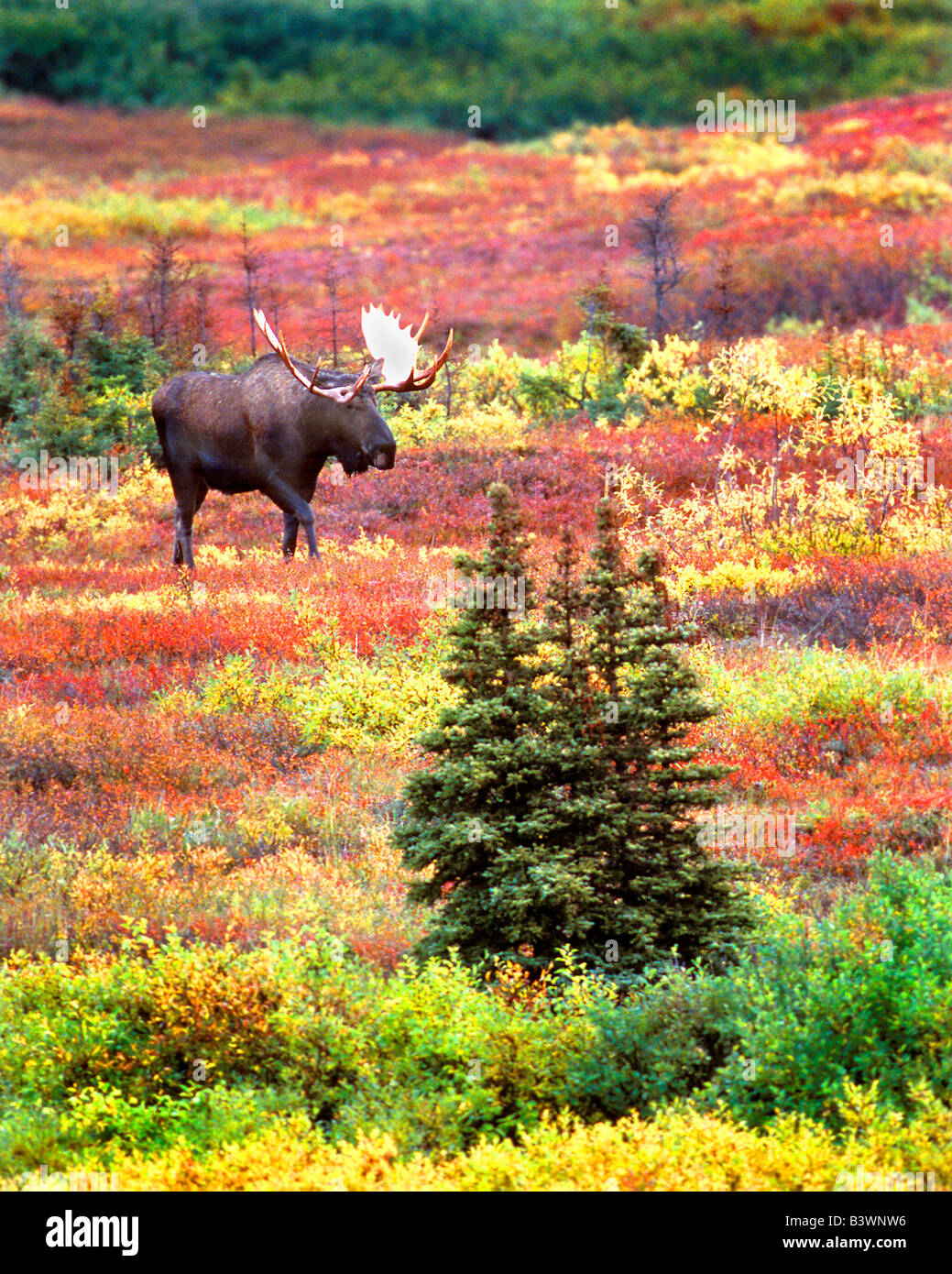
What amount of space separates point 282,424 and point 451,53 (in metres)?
56.5

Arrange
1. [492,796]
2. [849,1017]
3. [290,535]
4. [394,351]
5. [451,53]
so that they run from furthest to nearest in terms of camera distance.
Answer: [451,53], [290,535], [394,351], [492,796], [849,1017]

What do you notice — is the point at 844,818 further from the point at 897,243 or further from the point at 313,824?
the point at 897,243

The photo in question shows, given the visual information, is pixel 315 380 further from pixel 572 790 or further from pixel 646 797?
pixel 646 797

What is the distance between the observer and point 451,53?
67.7 m

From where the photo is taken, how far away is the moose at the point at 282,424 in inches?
640

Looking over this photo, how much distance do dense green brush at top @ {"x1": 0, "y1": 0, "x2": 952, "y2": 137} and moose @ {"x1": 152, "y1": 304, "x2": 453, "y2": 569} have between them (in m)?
45.3

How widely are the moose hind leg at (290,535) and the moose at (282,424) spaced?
11 millimetres

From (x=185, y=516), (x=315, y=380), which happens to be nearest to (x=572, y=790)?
(x=315, y=380)

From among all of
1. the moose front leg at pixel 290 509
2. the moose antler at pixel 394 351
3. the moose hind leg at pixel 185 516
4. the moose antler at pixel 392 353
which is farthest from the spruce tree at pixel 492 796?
the moose hind leg at pixel 185 516

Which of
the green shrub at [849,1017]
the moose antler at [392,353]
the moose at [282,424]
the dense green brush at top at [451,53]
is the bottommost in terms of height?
the green shrub at [849,1017]

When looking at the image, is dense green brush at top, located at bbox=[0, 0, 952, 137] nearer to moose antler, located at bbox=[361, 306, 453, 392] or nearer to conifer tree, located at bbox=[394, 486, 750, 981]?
moose antler, located at bbox=[361, 306, 453, 392]

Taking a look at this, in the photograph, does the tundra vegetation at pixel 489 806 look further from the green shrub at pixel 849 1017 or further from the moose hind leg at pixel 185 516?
the moose hind leg at pixel 185 516
